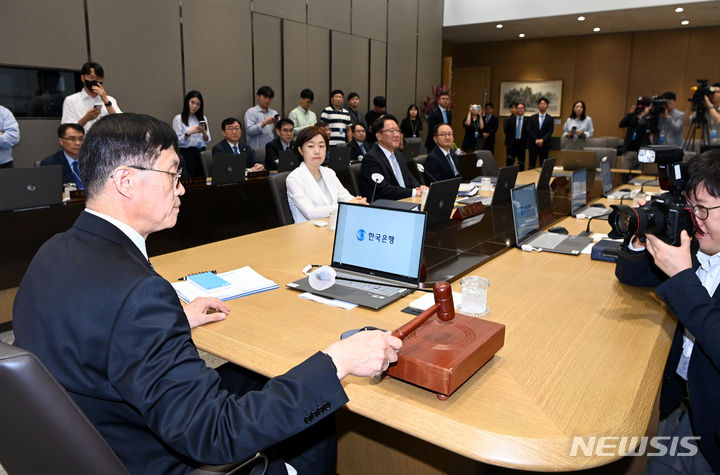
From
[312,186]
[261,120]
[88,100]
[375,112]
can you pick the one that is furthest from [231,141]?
[375,112]

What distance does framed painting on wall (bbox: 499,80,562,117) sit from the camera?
12.3m

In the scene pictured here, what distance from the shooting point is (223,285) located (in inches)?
74.2

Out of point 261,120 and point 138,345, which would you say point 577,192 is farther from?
point 261,120

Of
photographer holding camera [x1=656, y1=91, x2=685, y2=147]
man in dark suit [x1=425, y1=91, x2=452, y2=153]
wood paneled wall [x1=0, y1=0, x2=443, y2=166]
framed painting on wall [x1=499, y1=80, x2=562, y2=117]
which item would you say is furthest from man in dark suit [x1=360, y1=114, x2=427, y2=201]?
framed painting on wall [x1=499, y1=80, x2=562, y2=117]

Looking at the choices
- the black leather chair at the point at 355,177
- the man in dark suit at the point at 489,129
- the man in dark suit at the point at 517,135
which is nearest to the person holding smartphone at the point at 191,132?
the black leather chair at the point at 355,177

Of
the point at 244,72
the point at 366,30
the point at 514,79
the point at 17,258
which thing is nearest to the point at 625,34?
the point at 514,79

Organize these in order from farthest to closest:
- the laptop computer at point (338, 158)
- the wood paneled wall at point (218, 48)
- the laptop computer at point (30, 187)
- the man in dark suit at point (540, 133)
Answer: the man in dark suit at point (540, 133), the laptop computer at point (338, 158), the wood paneled wall at point (218, 48), the laptop computer at point (30, 187)

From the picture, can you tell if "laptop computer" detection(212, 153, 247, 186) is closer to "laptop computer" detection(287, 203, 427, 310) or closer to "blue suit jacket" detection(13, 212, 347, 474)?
"laptop computer" detection(287, 203, 427, 310)

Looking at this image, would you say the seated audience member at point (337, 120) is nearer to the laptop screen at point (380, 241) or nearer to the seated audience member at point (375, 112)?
the seated audience member at point (375, 112)

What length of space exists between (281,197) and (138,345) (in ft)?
8.05

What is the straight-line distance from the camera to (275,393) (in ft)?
3.16

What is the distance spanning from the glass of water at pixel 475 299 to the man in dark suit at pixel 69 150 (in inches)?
136

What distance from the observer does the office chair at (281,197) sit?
3264mm

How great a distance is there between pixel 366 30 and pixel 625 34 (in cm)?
625
